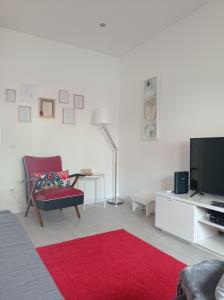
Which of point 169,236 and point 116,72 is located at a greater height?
point 116,72

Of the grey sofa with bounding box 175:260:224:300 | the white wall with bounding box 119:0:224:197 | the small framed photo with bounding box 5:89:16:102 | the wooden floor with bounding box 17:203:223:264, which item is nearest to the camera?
the grey sofa with bounding box 175:260:224:300

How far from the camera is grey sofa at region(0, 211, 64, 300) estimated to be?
99 centimetres

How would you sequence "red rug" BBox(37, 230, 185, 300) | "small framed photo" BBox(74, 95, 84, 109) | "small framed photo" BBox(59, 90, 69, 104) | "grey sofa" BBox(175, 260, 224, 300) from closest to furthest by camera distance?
"grey sofa" BBox(175, 260, 224, 300) < "red rug" BBox(37, 230, 185, 300) < "small framed photo" BBox(59, 90, 69, 104) < "small framed photo" BBox(74, 95, 84, 109)

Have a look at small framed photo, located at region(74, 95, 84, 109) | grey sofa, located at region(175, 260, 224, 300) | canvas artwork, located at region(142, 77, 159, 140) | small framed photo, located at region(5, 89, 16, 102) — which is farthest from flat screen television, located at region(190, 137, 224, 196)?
small framed photo, located at region(5, 89, 16, 102)

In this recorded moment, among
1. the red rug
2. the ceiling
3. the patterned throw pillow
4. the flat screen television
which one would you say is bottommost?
the red rug

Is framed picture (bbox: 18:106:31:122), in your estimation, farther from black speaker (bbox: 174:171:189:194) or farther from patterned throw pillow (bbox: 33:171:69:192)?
black speaker (bbox: 174:171:189:194)

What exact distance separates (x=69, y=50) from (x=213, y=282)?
13.2 feet

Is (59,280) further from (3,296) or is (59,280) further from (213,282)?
(213,282)

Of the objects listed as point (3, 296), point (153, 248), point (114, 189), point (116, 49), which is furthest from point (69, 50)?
point (3, 296)

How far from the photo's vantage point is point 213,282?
103 cm

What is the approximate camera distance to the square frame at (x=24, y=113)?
366 cm

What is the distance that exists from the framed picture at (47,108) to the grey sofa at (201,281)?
3329 mm

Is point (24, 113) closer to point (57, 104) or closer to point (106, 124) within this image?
point (57, 104)

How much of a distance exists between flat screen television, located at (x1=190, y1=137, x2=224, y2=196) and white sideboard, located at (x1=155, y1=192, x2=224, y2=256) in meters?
0.14
